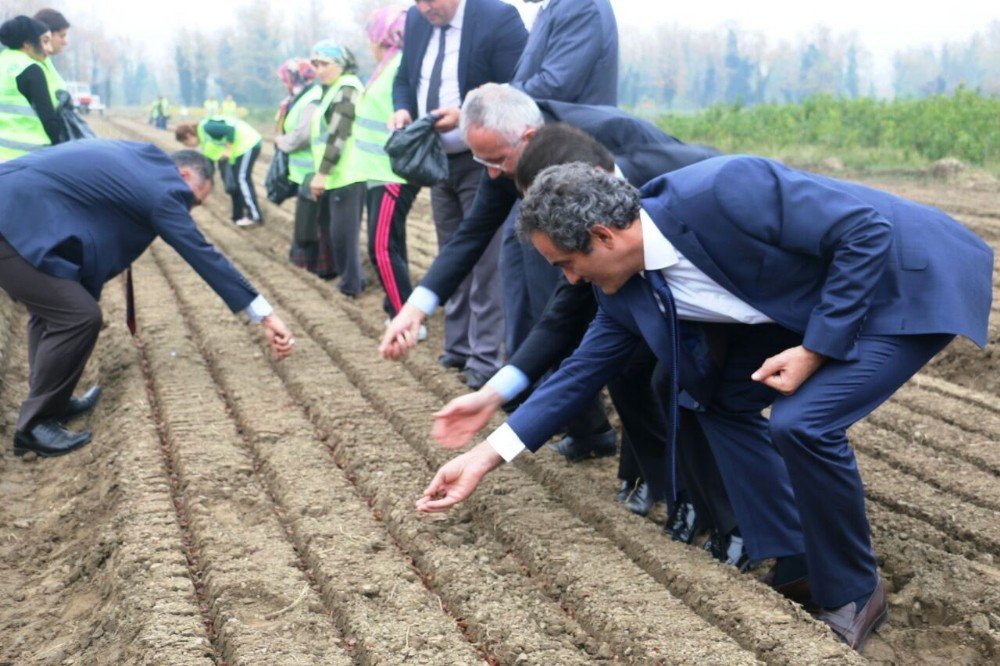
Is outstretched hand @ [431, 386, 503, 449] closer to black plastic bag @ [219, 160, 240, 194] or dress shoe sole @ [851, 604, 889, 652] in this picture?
dress shoe sole @ [851, 604, 889, 652]

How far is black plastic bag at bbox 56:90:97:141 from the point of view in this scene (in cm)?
634

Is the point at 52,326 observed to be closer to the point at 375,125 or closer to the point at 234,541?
the point at 234,541

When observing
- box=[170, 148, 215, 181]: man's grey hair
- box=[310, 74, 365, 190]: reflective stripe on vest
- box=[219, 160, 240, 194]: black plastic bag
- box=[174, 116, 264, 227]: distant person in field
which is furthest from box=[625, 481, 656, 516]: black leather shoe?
box=[219, 160, 240, 194]: black plastic bag

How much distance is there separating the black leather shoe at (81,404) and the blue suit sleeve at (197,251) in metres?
0.91

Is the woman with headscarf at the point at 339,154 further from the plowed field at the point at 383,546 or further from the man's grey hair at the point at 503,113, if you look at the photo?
the man's grey hair at the point at 503,113

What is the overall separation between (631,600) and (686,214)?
3.37 ft

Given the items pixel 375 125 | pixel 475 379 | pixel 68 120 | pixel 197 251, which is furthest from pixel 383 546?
pixel 68 120

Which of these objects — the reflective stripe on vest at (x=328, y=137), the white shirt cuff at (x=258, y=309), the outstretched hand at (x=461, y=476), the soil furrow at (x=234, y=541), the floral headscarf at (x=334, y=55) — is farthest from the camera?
the floral headscarf at (x=334, y=55)

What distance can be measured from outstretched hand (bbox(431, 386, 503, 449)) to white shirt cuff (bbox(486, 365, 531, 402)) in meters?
0.04

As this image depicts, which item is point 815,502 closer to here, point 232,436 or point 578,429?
point 578,429

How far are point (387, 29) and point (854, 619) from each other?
4.45 metres

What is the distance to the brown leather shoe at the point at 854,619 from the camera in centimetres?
277

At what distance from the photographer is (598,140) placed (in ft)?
10.9

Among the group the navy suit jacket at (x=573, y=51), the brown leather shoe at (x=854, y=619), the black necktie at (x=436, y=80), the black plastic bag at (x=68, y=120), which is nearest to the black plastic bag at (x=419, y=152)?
the navy suit jacket at (x=573, y=51)
